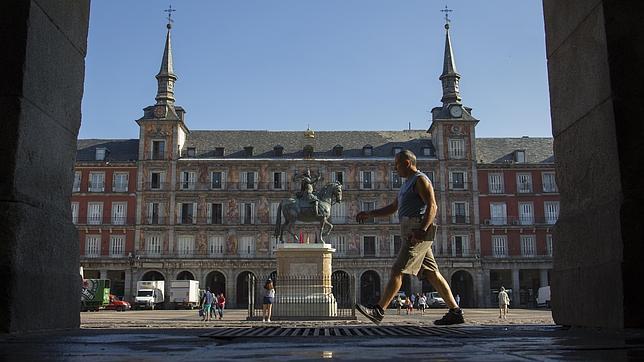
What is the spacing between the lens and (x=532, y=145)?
181 ft

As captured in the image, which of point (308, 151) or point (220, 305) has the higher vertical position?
point (308, 151)

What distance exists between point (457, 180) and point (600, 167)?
154ft

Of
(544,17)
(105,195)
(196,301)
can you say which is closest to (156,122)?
(105,195)

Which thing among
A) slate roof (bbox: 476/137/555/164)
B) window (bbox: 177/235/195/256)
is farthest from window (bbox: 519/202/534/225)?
window (bbox: 177/235/195/256)

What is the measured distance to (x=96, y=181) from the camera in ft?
165

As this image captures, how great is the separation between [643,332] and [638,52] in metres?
1.80

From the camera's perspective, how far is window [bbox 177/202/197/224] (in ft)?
163

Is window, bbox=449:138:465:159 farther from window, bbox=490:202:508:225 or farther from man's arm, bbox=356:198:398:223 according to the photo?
man's arm, bbox=356:198:398:223

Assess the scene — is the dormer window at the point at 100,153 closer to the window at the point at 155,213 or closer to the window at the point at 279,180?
the window at the point at 155,213

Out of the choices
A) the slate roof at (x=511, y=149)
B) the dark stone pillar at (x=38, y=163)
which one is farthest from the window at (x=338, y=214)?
the dark stone pillar at (x=38, y=163)

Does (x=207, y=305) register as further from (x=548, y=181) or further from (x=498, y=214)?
(x=548, y=181)

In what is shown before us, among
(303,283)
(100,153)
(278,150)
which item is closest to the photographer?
(303,283)

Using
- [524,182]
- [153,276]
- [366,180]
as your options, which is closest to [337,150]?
[366,180]

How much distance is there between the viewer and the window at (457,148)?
51000 mm
